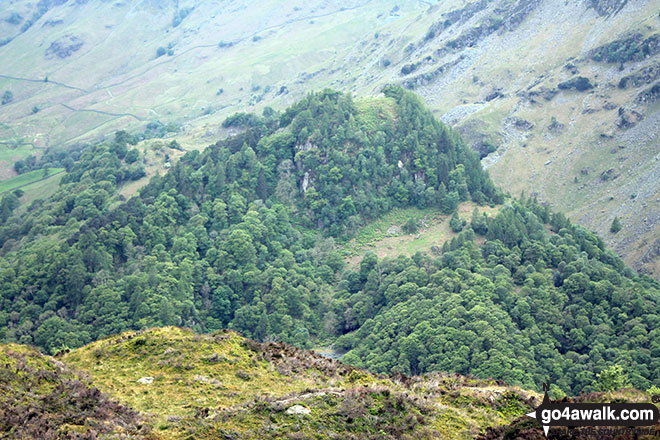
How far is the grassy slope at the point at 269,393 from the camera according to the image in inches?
1453

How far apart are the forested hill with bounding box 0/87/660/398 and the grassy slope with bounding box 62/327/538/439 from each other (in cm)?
5052

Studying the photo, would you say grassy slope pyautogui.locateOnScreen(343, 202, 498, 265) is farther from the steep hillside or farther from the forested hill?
the steep hillside

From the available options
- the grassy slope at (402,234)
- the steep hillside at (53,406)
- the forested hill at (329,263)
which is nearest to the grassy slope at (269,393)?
the steep hillside at (53,406)

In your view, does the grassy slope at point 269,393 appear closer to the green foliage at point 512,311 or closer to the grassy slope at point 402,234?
the green foliage at point 512,311

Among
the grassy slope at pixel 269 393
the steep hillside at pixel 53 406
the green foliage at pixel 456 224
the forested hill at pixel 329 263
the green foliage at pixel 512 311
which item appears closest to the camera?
the steep hillside at pixel 53 406

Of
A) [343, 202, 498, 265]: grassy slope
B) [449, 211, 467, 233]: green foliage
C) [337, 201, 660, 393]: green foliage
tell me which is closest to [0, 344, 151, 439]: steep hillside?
[337, 201, 660, 393]: green foliage

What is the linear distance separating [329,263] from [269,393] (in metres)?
95.4

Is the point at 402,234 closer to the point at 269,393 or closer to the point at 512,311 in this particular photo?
the point at 512,311

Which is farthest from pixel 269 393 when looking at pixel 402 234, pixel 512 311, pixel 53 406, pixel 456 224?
pixel 402 234

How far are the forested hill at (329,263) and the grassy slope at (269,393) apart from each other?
50522mm

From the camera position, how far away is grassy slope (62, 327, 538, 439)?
121 ft

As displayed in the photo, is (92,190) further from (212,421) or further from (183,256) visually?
(212,421)

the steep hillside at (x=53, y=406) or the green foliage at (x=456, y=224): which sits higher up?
the steep hillside at (x=53, y=406)

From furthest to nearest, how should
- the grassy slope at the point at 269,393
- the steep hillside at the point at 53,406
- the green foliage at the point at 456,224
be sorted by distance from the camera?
the green foliage at the point at 456,224 < the grassy slope at the point at 269,393 < the steep hillside at the point at 53,406
